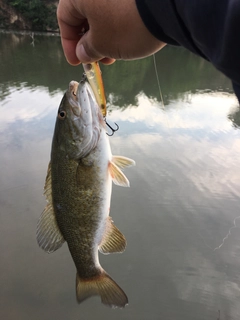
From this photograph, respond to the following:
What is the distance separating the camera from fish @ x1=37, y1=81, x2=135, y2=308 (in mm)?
1396

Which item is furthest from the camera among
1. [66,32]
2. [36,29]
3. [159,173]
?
[36,29]

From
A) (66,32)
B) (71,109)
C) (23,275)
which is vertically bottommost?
(23,275)

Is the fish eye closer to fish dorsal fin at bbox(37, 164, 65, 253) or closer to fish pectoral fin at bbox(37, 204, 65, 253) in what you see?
fish dorsal fin at bbox(37, 164, 65, 253)

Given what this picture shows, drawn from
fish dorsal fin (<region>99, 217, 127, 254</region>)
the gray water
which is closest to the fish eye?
fish dorsal fin (<region>99, 217, 127, 254</region>)

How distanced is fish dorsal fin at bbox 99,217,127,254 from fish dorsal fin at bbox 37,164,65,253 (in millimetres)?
233

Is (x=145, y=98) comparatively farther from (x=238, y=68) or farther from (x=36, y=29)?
(x=36, y=29)

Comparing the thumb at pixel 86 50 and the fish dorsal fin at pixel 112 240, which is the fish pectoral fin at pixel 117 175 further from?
the thumb at pixel 86 50

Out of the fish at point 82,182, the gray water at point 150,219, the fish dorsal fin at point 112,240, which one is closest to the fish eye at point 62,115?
the fish at point 82,182

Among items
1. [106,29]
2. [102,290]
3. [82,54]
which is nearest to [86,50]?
[82,54]

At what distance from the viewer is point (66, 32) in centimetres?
110

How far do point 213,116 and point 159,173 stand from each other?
3.79m

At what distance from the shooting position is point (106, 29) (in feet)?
2.84

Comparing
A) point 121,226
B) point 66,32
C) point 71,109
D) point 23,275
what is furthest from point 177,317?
point 66,32

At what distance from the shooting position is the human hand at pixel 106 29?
79 centimetres
